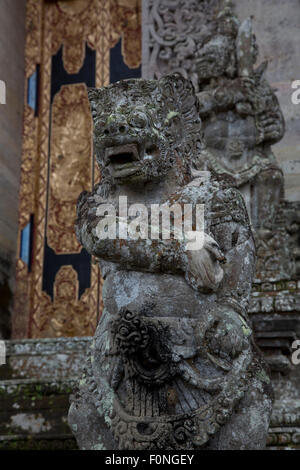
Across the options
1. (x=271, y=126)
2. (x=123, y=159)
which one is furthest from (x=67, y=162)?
(x=123, y=159)

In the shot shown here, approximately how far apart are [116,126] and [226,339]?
118 cm

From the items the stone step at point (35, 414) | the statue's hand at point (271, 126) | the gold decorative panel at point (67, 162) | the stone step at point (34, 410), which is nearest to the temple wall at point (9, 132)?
the gold decorative panel at point (67, 162)

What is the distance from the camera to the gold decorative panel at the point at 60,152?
406 inches

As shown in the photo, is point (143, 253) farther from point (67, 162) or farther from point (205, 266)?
point (67, 162)

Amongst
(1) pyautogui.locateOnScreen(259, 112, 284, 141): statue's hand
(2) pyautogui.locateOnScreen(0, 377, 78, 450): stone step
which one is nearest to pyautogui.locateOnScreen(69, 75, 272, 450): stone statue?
(2) pyautogui.locateOnScreen(0, 377, 78, 450): stone step

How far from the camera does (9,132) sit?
1069 cm

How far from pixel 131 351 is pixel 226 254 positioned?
0.74 m

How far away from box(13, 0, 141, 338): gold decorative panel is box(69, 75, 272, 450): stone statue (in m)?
6.57

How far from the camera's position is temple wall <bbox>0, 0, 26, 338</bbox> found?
10.3m

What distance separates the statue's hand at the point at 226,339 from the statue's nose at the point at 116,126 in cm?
106

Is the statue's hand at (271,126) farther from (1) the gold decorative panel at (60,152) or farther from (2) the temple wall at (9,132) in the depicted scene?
(2) the temple wall at (9,132)

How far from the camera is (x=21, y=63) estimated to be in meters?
11.3

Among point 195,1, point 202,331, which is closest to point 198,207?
point 202,331

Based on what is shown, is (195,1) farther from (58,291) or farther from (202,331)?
(202,331)
